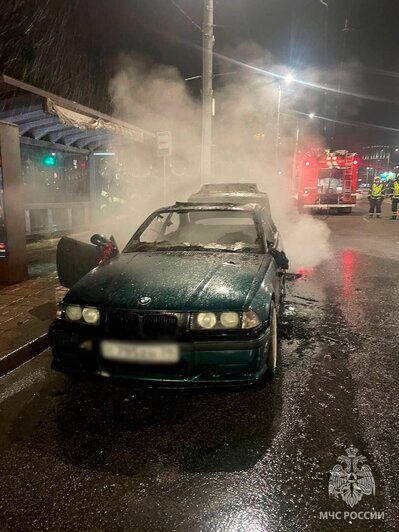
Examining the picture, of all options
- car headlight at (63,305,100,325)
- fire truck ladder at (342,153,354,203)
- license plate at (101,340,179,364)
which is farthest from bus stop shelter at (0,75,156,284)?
fire truck ladder at (342,153,354,203)

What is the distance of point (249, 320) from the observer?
297cm

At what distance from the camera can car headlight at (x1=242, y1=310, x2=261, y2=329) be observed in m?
2.95

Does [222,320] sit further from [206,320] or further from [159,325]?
[159,325]

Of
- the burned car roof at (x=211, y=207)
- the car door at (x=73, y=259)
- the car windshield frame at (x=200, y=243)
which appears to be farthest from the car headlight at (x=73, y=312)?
the car door at (x=73, y=259)

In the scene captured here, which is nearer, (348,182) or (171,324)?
(171,324)

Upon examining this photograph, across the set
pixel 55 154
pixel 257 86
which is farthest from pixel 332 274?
pixel 257 86

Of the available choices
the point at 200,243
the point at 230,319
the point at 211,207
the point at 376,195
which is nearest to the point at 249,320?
the point at 230,319

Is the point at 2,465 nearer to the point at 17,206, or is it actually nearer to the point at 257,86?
the point at 17,206

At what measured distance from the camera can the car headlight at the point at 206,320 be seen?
2938mm

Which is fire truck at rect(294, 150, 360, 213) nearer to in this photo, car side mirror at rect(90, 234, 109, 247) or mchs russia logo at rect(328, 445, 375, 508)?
car side mirror at rect(90, 234, 109, 247)

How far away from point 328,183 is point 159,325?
2059 centimetres

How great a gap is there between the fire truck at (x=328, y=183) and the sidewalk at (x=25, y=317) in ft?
56.3

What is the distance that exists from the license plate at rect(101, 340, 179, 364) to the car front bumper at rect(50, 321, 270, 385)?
0.10ft

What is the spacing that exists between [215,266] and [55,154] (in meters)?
9.25
